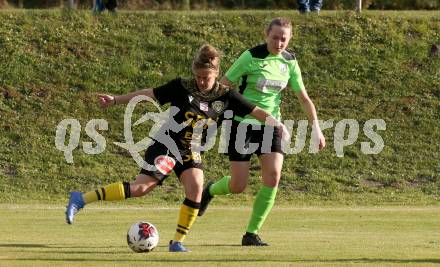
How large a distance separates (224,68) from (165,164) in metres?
13.2

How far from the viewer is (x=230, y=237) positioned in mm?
11875

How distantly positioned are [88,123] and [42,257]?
40.2ft

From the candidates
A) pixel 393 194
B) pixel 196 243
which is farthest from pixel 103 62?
pixel 196 243

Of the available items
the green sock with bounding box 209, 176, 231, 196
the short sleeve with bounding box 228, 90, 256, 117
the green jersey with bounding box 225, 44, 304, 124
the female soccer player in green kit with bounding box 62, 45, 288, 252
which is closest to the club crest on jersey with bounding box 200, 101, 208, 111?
the female soccer player in green kit with bounding box 62, 45, 288, 252

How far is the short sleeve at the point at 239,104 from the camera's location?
390 inches

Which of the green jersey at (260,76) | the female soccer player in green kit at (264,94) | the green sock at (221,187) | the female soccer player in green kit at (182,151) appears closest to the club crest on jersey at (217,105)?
the female soccer player in green kit at (182,151)

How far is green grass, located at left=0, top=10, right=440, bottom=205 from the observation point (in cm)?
1961

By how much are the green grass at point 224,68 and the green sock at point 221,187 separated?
691 cm

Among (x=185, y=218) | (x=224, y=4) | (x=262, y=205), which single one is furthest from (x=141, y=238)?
(x=224, y=4)

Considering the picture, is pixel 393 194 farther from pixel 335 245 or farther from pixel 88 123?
pixel 335 245

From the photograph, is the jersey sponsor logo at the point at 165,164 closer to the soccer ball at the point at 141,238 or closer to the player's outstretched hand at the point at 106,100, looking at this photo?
the soccer ball at the point at 141,238

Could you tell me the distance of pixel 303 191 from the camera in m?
19.4

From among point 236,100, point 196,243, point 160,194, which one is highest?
point 236,100

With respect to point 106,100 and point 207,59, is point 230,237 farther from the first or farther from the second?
point 207,59
